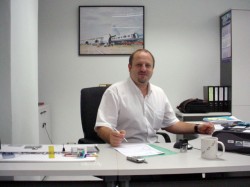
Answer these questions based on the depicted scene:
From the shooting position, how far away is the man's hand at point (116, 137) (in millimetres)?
1564

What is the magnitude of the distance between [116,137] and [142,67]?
673 mm

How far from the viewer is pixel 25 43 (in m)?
2.29

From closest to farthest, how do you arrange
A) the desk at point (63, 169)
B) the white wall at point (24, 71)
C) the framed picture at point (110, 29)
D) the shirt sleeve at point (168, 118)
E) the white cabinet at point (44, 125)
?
1. the desk at point (63, 169)
2. the white wall at point (24, 71)
3. the shirt sleeve at point (168, 118)
4. the white cabinet at point (44, 125)
5. the framed picture at point (110, 29)

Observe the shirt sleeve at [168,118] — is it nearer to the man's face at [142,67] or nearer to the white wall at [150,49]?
the man's face at [142,67]

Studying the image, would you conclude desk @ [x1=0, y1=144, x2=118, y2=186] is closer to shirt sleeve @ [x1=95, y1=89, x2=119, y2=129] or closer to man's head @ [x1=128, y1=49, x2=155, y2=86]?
shirt sleeve @ [x1=95, y1=89, x2=119, y2=129]

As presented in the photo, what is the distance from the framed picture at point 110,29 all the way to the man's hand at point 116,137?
2296 mm

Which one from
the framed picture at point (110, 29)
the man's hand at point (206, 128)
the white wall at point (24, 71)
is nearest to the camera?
the man's hand at point (206, 128)

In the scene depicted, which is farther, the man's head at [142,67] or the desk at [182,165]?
the man's head at [142,67]

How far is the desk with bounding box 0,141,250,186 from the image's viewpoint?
3.93ft

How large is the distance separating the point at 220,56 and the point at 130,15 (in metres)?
1.37

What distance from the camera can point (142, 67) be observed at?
80.7 inches

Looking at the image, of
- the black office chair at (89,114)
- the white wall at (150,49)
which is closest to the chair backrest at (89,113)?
the black office chair at (89,114)

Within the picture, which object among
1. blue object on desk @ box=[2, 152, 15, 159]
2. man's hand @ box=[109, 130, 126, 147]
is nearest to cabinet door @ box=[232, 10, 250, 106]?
man's hand @ box=[109, 130, 126, 147]

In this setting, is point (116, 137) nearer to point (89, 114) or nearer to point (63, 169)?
point (63, 169)
